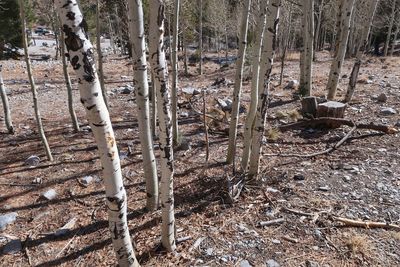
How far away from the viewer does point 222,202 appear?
543 cm

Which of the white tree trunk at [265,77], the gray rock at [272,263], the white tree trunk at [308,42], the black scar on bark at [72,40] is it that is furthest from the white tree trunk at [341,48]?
the black scar on bark at [72,40]

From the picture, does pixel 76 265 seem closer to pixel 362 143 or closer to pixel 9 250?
pixel 9 250

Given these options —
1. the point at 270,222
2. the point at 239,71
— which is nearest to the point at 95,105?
the point at 270,222

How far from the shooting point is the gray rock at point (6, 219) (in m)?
5.41

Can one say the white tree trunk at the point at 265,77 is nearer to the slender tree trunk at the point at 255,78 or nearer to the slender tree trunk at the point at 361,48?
the slender tree trunk at the point at 255,78

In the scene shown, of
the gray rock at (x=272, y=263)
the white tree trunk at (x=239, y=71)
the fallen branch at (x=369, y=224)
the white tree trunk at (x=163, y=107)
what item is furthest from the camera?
the white tree trunk at (x=239, y=71)

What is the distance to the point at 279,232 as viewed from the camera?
468 cm

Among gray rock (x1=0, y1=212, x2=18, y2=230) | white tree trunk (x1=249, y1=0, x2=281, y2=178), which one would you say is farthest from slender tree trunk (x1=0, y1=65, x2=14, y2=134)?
white tree trunk (x1=249, y1=0, x2=281, y2=178)

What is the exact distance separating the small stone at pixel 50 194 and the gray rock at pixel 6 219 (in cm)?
57

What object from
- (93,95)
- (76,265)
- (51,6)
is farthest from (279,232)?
(51,6)

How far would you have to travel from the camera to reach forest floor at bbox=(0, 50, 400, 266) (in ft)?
14.4

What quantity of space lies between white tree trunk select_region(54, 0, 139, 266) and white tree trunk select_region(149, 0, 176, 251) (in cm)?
65

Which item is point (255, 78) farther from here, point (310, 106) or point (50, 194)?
point (50, 194)

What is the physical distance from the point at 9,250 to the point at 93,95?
3.37 m
